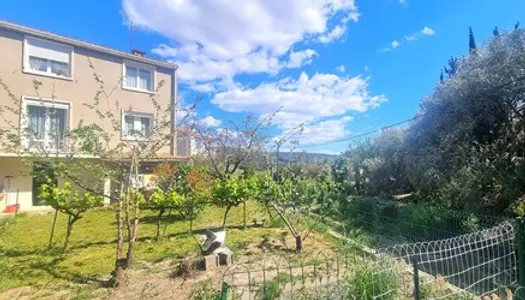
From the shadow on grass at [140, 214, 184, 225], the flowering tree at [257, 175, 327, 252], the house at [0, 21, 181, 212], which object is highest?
the house at [0, 21, 181, 212]

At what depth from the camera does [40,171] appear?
7434mm

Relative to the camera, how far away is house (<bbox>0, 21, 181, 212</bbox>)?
1474cm

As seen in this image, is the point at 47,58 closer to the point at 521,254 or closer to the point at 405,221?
the point at 405,221

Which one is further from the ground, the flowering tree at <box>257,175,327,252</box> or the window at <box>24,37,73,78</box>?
the window at <box>24,37,73,78</box>

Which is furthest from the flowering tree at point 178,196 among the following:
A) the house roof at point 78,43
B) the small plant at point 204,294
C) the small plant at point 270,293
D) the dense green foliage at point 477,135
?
the house roof at point 78,43

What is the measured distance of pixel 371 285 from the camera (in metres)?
4.14

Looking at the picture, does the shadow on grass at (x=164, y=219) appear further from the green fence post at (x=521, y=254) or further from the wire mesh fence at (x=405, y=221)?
the green fence post at (x=521, y=254)

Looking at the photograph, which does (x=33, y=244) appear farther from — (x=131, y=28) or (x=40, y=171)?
(x=131, y=28)

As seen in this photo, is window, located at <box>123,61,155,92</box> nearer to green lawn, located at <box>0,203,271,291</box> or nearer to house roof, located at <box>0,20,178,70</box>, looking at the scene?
house roof, located at <box>0,20,178,70</box>

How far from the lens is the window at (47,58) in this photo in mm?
15370

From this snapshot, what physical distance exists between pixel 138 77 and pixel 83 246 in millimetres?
12770

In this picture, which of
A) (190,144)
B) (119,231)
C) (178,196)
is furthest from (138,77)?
(119,231)

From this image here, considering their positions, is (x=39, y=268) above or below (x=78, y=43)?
below

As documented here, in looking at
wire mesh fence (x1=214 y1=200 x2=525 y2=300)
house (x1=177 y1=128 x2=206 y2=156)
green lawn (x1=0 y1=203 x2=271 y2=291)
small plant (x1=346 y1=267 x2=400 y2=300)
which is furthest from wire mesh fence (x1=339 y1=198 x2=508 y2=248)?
house (x1=177 y1=128 x2=206 y2=156)
